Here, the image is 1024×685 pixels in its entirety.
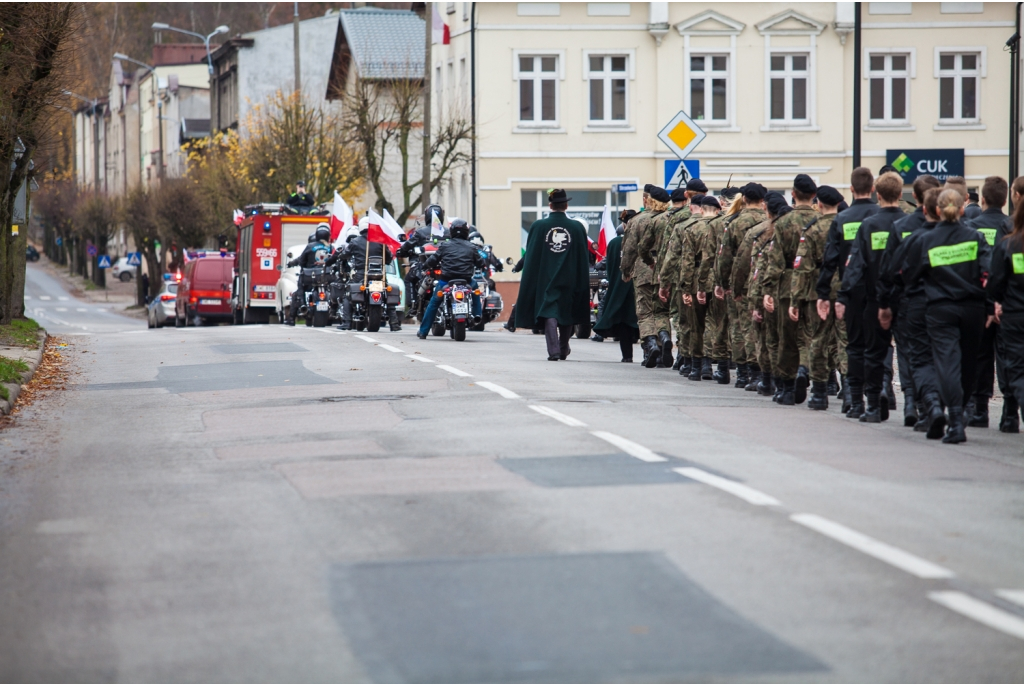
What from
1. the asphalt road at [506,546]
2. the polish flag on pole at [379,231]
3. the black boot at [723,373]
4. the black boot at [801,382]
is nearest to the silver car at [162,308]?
the polish flag on pole at [379,231]

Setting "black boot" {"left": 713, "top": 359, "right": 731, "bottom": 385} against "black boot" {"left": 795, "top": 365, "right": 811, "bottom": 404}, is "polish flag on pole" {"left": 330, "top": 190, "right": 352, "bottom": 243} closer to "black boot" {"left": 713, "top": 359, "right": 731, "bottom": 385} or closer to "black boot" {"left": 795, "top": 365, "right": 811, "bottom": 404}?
"black boot" {"left": 713, "top": 359, "right": 731, "bottom": 385}

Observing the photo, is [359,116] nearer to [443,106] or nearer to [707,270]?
[443,106]

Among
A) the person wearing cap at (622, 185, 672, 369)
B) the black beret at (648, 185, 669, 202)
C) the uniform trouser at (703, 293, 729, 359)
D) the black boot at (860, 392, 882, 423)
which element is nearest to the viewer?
the black boot at (860, 392, 882, 423)

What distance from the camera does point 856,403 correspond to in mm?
13398

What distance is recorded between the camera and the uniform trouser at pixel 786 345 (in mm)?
14422

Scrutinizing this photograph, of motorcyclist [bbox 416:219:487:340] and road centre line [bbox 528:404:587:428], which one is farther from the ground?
motorcyclist [bbox 416:219:487:340]

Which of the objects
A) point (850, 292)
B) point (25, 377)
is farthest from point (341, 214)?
point (850, 292)

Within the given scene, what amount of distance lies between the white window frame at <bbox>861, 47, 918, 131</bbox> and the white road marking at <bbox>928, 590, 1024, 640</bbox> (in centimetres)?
3984

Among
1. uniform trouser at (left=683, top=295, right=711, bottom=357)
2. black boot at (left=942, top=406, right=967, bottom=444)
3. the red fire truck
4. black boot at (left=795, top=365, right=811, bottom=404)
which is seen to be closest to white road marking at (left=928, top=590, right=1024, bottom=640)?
black boot at (left=942, top=406, right=967, bottom=444)

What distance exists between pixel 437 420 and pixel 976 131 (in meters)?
36.1

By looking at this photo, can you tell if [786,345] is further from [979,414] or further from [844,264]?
[979,414]

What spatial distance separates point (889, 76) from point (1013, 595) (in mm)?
40353

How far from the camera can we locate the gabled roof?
56.0 metres

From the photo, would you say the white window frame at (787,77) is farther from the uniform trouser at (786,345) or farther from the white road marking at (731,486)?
the white road marking at (731,486)
